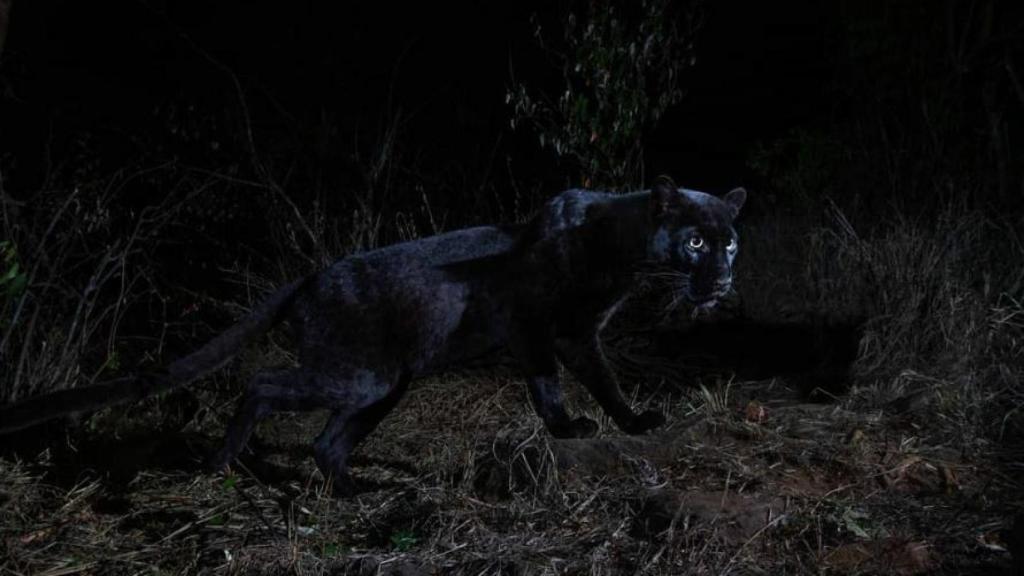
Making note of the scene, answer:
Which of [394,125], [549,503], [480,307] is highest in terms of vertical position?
[394,125]

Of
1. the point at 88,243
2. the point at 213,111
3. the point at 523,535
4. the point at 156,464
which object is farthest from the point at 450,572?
the point at 213,111

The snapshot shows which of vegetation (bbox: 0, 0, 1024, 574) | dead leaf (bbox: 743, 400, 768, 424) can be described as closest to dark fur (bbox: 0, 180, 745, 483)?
vegetation (bbox: 0, 0, 1024, 574)

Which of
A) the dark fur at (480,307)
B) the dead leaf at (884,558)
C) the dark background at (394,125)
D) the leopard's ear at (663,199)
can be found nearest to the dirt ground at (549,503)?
the dead leaf at (884,558)

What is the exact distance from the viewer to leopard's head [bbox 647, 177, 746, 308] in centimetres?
453

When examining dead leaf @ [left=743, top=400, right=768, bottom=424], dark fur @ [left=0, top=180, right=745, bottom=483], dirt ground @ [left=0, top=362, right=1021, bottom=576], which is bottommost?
dead leaf @ [left=743, top=400, right=768, bottom=424]

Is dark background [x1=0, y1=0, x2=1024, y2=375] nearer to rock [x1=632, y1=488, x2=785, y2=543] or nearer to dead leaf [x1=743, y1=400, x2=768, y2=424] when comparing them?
dead leaf [x1=743, y1=400, x2=768, y2=424]

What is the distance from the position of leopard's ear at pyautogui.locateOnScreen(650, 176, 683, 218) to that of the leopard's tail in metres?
1.66

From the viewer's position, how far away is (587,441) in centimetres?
425

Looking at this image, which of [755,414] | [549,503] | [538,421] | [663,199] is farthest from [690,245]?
[549,503]

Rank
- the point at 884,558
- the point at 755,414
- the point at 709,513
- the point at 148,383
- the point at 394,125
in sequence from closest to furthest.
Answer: the point at 884,558 → the point at 709,513 → the point at 148,383 → the point at 755,414 → the point at 394,125

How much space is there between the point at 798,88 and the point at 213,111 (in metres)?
8.36

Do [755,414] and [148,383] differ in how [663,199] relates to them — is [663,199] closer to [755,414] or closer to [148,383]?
[755,414]

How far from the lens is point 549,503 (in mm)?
3951

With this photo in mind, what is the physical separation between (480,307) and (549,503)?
1.03 m
